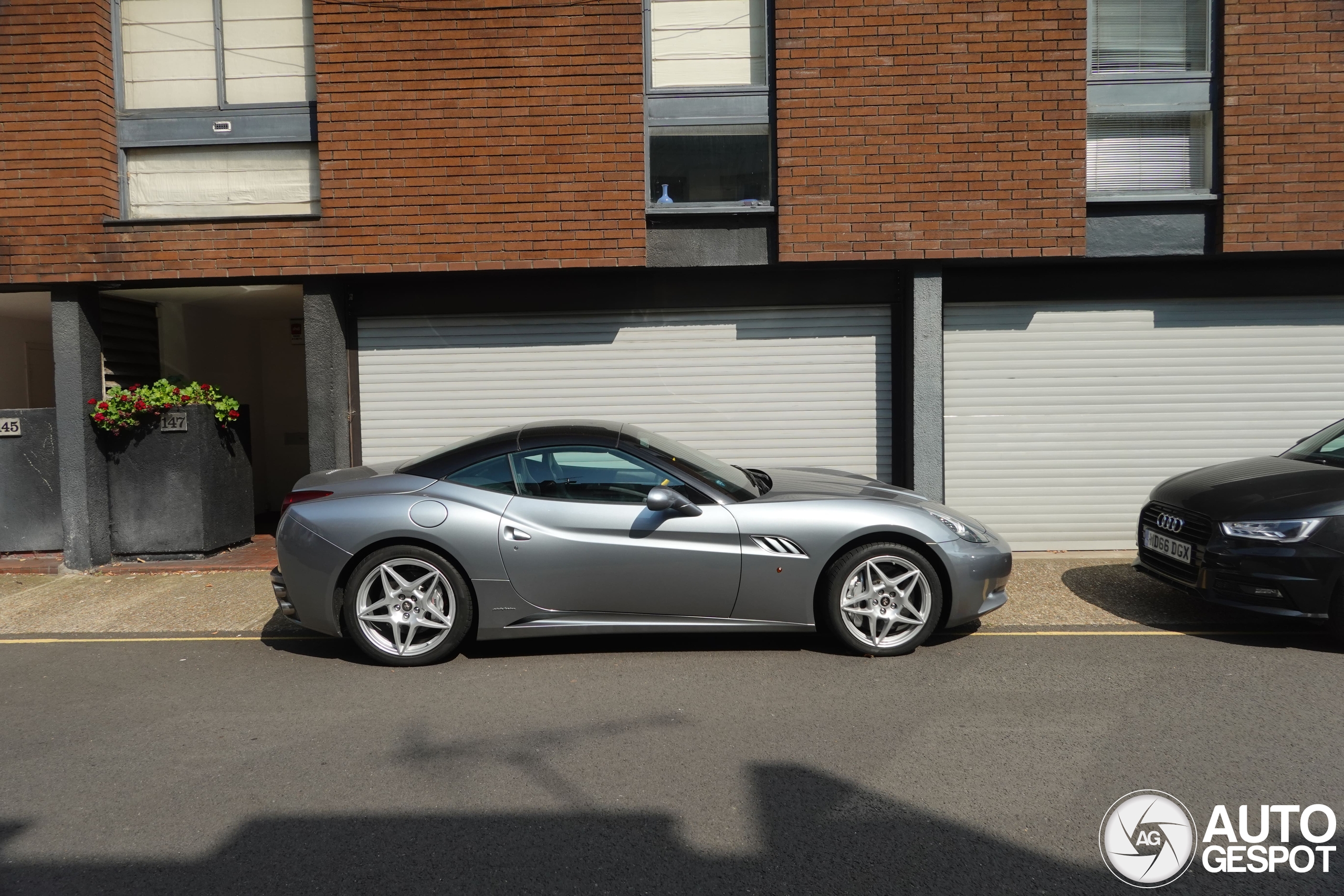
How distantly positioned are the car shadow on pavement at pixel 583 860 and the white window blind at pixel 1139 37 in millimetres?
7760

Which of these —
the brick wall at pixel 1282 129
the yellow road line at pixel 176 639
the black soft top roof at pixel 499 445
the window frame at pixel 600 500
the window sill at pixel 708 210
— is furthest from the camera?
the window sill at pixel 708 210

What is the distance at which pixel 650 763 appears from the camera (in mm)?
4129

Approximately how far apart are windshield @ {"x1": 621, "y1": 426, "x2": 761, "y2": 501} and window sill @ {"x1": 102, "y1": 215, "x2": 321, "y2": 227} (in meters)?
4.34

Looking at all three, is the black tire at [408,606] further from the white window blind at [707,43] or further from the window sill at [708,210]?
the white window blind at [707,43]

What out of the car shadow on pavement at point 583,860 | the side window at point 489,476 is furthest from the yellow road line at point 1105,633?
the side window at point 489,476

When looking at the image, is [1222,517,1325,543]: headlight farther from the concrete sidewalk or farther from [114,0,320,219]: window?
[114,0,320,219]: window

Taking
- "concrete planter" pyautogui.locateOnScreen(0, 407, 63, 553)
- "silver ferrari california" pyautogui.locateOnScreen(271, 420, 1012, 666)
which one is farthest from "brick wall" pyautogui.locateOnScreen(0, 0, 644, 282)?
"silver ferrari california" pyautogui.locateOnScreen(271, 420, 1012, 666)

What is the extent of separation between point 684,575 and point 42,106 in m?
7.62

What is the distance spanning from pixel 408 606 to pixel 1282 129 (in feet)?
27.4

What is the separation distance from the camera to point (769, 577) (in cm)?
563

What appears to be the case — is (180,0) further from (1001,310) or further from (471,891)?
(471,891)

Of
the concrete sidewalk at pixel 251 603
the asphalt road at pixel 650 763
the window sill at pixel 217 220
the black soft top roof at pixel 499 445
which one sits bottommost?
the concrete sidewalk at pixel 251 603

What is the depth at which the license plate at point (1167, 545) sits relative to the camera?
621cm

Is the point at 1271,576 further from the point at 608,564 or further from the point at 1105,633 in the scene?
the point at 608,564
